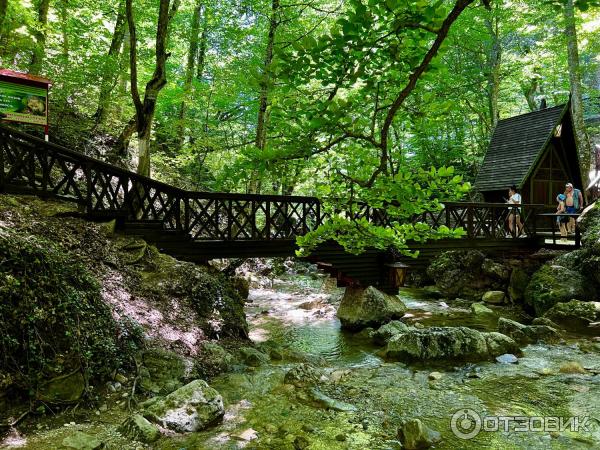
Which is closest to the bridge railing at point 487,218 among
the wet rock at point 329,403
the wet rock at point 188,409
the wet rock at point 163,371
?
the wet rock at point 329,403

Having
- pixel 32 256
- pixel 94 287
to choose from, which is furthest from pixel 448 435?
pixel 32 256

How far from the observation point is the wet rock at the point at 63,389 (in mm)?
4309

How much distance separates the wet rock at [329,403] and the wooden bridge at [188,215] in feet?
10.6

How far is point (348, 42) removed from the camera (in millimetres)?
2664

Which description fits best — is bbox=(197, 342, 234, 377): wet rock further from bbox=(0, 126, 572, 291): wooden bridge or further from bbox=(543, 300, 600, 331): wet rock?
bbox=(543, 300, 600, 331): wet rock

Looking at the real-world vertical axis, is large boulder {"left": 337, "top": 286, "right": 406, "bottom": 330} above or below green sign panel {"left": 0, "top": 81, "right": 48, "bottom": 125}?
below

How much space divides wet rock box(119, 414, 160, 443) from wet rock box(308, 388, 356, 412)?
2.25 metres

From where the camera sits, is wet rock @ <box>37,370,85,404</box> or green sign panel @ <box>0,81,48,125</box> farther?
green sign panel @ <box>0,81,48,125</box>

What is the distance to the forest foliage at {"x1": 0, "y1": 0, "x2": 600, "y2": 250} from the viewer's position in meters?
2.83

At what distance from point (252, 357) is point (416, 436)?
335cm

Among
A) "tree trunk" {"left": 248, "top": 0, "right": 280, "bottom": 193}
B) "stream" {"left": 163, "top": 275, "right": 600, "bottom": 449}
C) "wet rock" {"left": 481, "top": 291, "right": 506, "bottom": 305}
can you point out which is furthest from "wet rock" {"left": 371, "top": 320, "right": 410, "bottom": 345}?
"wet rock" {"left": 481, "top": 291, "right": 506, "bottom": 305}

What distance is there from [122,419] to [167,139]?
1573cm

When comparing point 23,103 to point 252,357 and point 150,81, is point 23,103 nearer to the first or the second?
point 150,81

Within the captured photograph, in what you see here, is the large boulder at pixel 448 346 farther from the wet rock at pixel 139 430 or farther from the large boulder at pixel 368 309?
the wet rock at pixel 139 430
